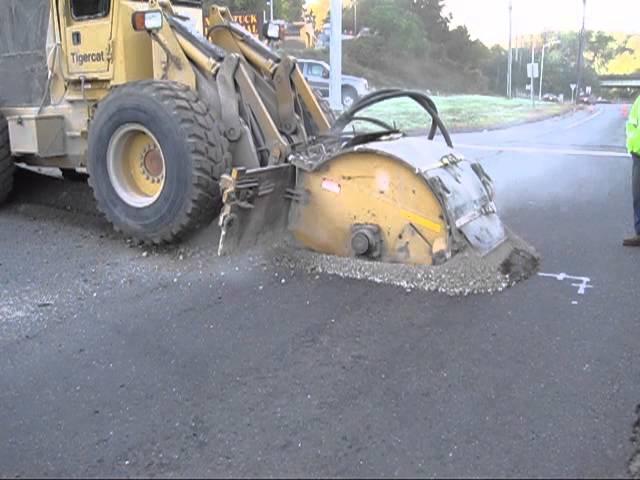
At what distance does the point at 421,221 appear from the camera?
5133mm

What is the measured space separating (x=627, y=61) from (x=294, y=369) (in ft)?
430

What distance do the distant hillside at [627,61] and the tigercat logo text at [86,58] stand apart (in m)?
122

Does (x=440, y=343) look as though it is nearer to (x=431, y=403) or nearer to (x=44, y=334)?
(x=431, y=403)

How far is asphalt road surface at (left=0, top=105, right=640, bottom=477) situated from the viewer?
3102mm

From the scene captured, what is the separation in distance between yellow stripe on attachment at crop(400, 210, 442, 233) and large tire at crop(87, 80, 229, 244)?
1.56 meters

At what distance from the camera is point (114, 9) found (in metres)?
6.48

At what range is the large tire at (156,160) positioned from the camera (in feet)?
18.7

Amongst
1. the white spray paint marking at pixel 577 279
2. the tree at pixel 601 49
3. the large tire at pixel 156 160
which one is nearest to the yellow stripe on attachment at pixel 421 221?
the white spray paint marking at pixel 577 279

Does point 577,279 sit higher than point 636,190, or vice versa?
point 636,190

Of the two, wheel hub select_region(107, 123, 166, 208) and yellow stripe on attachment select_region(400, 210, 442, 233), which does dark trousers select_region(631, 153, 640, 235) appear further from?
wheel hub select_region(107, 123, 166, 208)

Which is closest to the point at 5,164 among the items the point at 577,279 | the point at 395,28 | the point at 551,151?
Result: the point at 577,279

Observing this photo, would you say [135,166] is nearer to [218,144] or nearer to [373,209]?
[218,144]

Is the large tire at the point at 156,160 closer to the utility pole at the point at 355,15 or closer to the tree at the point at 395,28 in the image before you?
the tree at the point at 395,28

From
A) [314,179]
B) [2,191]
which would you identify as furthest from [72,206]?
[314,179]
